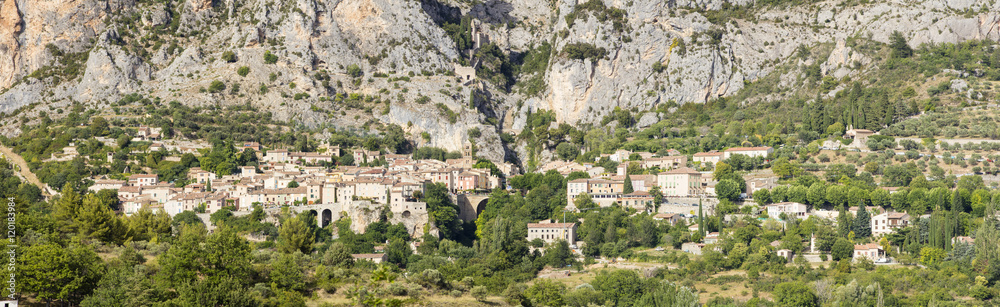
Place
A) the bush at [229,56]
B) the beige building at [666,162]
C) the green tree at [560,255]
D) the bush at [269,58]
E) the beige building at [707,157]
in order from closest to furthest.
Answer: the green tree at [560,255] → the beige building at [707,157] → the beige building at [666,162] → the bush at [229,56] → the bush at [269,58]

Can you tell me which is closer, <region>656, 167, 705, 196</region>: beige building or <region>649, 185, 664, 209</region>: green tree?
<region>649, 185, 664, 209</region>: green tree

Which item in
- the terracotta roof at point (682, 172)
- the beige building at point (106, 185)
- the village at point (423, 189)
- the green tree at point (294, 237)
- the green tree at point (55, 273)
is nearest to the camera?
the green tree at point (55, 273)

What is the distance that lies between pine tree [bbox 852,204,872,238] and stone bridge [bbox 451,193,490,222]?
26021mm

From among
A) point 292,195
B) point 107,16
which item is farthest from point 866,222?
point 107,16

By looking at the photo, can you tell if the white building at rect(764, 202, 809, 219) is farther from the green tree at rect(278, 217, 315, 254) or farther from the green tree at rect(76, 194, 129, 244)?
the green tree at rect(76, 194, 129, 244)

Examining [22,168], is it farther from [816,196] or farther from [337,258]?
[816,196]

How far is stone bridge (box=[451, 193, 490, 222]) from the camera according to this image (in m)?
71.7

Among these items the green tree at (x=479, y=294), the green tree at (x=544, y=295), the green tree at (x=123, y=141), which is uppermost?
the green tree at (x=123, y=141)

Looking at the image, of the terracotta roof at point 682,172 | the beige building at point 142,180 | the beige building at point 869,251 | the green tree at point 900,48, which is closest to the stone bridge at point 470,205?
the terracotta roof at point 682,172

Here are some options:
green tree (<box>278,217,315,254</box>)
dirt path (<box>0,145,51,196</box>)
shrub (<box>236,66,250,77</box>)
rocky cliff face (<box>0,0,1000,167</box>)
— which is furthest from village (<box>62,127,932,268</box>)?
shrub (<box>236,66,250,77</box>)

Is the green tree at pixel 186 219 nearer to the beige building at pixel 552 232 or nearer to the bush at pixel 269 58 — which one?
the beige building at pixel 552 232

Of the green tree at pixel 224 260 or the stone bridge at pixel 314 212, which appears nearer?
the green tree at pixel 224 260

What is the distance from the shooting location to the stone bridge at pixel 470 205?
2822 inches

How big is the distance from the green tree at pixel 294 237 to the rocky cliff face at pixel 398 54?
36.0 m
